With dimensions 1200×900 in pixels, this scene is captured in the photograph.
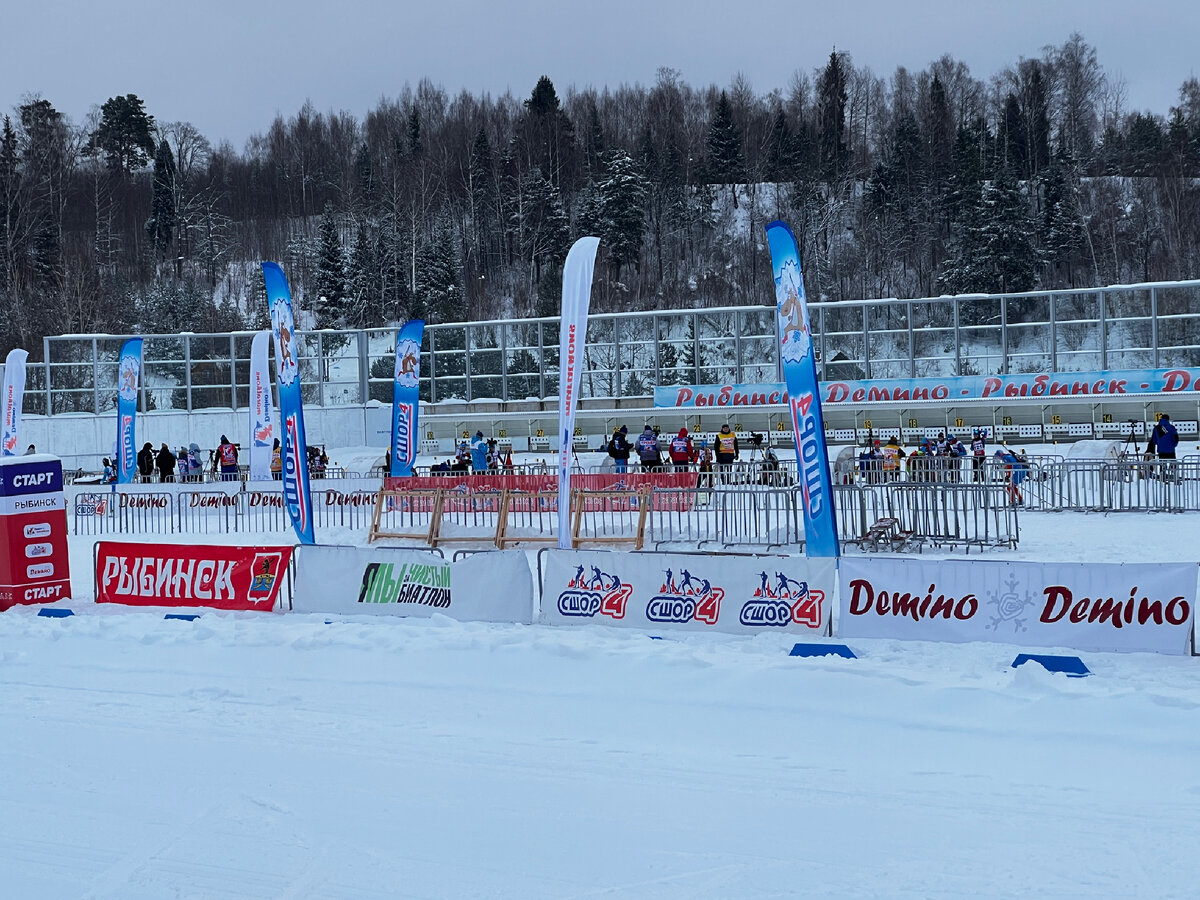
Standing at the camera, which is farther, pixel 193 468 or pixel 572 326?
pixel 193 468

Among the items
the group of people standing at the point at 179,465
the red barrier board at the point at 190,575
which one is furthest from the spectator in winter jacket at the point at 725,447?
the red barrier board at the point at 190,575

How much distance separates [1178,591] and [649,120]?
238ft

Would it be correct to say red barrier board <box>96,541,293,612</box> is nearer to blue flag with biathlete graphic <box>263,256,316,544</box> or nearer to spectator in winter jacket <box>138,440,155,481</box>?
blue flag with biathlete graphic <box>263,256,316,544</box>

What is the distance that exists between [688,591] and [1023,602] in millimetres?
2865

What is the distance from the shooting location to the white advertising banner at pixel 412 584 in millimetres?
10719

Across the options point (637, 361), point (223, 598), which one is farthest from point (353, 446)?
point (223, 598)

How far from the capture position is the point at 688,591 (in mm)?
10148

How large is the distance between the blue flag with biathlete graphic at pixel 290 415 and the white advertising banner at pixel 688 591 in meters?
5.58

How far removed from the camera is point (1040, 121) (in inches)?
2719

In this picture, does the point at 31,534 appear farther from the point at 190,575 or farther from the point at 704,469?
the point at 704,469

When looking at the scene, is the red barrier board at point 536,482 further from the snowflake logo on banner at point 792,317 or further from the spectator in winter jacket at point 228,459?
the spectator in winter jacket at point 228,459

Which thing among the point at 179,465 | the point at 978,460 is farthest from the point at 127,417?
the point at 978,460

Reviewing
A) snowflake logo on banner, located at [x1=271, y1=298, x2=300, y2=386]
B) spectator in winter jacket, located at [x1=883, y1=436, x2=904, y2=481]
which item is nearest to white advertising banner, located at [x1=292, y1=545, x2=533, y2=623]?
snowflake logo on banner, located at [x1=271, y1=298, x2=300, y2=386]

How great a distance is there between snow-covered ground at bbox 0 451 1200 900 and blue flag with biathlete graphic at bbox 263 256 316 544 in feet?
16.6
